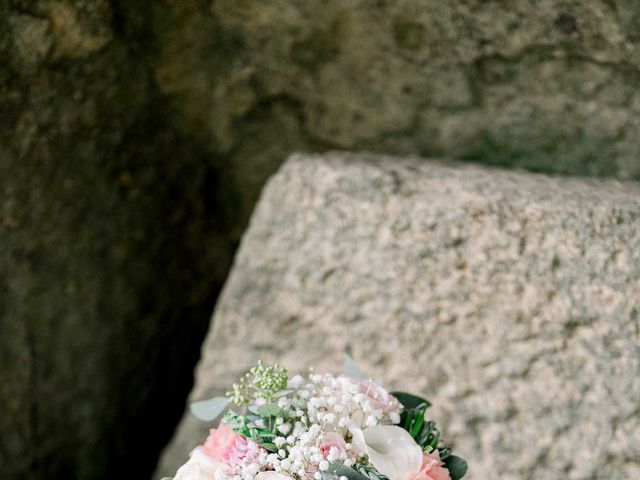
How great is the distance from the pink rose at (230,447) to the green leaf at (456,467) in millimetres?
215

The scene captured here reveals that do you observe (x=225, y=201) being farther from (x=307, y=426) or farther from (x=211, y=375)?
(x=307, y=426)

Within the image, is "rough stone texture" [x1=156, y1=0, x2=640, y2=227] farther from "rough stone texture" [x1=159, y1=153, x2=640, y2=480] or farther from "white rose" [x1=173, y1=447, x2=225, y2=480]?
"white rose" [x1=173, y1=447, x2=225, y2=480]

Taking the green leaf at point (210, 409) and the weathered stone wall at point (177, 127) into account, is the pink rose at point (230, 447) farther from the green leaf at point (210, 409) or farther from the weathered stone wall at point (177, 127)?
the weathered stone wall at point (177, 127)

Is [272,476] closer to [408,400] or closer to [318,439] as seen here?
[318,439]

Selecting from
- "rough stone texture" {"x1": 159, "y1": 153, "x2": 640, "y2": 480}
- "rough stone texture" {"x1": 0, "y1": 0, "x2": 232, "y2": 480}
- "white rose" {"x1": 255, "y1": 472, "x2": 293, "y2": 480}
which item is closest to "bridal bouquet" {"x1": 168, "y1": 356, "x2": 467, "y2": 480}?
"white rose" {"x1": 255, "y1": 472, "x2": 293, "y2": 480}

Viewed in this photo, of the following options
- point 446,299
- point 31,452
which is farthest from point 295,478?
point 31,452

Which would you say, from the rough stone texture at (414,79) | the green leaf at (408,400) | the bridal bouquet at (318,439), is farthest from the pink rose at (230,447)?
the rough stone texture at (414,79)

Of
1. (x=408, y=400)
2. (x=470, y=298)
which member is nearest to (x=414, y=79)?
(x=470, y=298)

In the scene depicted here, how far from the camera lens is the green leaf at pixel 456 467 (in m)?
0.82

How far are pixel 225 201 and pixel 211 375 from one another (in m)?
0.40

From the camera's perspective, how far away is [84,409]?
1352 mm

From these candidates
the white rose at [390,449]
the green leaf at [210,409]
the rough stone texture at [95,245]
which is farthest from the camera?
the rough stone texture at [95,245]

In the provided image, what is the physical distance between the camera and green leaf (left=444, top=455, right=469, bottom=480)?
2.69ft

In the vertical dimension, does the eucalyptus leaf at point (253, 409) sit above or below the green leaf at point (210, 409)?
above
